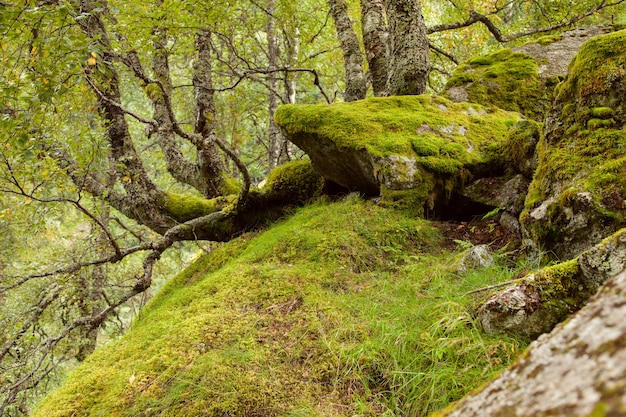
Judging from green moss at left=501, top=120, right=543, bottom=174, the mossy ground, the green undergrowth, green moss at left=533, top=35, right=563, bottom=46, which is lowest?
the green undergrowth

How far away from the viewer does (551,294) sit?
2.38 metres

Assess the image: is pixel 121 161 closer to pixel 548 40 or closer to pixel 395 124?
pixel 395 124

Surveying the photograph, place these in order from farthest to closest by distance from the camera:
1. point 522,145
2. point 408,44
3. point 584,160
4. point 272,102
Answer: point 272,102 < point 408,44 < point 522,145 < point 584,160

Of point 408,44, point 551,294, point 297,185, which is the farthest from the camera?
point 297,185

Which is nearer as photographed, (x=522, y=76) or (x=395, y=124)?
(x=395, y=124)

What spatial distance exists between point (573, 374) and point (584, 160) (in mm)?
2946

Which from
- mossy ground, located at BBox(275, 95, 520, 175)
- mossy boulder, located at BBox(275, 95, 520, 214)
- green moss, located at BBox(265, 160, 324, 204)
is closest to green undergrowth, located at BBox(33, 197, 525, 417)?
mossy boulder, located at BBox(275, 95, 520, 214)

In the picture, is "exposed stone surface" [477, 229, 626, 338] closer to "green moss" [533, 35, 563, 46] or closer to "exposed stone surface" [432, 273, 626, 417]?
"exposed stone surface" [432, 273, 626, 417]

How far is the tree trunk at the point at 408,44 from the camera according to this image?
18.8 ft

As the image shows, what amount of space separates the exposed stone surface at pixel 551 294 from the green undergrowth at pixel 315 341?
0.11 m

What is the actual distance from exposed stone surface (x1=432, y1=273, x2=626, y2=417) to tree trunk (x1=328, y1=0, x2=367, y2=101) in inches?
262

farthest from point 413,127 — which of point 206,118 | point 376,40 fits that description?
point 206,118

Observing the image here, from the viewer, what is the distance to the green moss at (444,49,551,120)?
608 centimetres

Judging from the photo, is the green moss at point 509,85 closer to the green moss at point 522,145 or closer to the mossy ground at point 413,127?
the mossy ground at point 413,127
